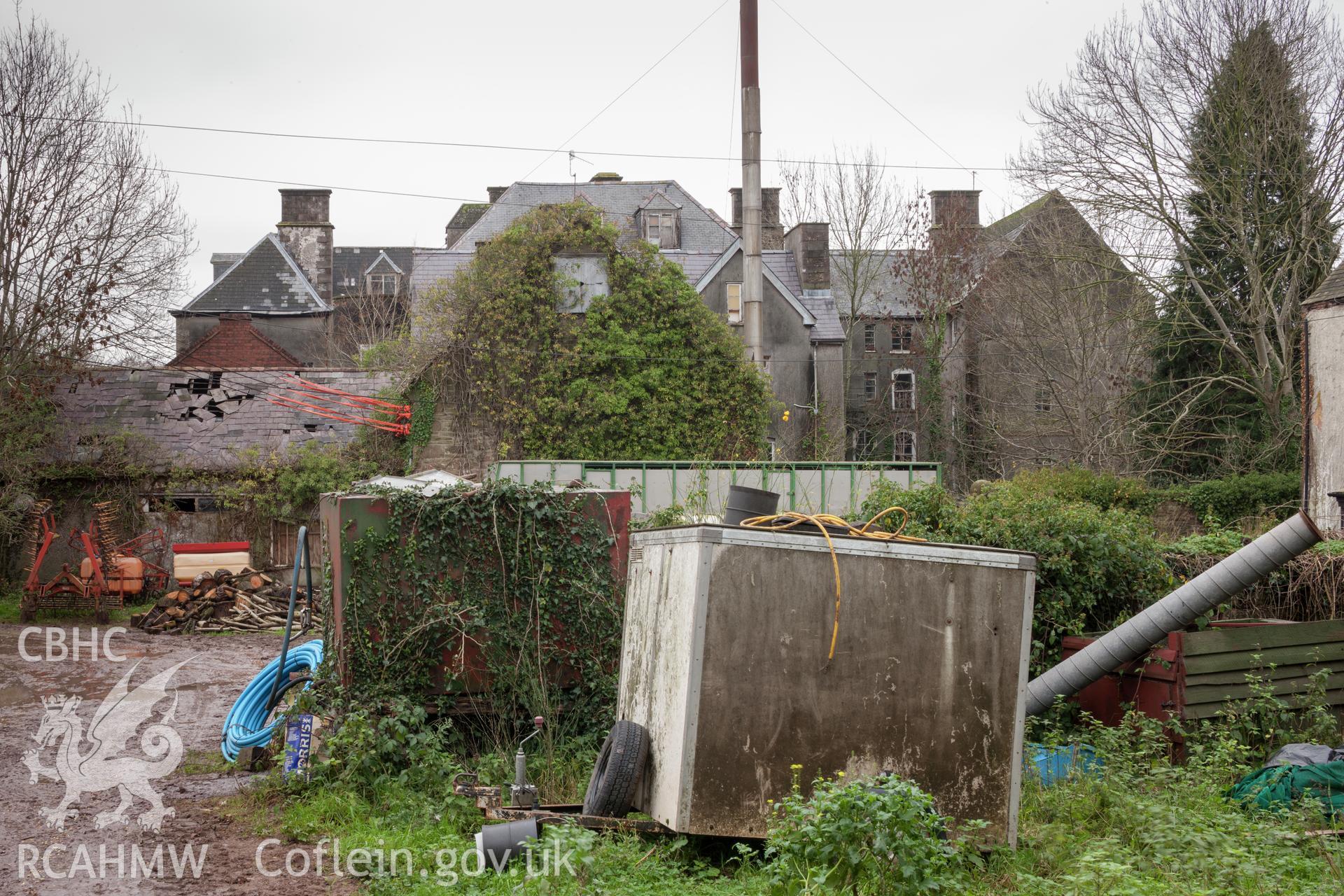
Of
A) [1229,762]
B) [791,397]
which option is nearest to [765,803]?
[1229,762]

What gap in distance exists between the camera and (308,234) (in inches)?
1699

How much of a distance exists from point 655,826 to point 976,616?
2453 millimetres

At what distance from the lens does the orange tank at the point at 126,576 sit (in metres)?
19.9

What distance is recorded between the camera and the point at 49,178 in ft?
70.5

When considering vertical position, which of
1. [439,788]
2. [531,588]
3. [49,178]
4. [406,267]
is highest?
[406,267]

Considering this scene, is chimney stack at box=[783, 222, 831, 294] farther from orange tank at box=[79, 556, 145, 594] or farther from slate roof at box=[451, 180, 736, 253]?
orange tank at box=[79, 556, 145, 594]

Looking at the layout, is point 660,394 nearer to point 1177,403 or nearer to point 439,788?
point 1177,403

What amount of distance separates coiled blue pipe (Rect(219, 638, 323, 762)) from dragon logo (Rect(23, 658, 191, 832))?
0.59 m

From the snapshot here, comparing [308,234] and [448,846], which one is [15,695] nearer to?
[448,846]

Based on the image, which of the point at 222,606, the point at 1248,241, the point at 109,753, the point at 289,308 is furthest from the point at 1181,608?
the point at 289,308

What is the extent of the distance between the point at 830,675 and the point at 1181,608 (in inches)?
186

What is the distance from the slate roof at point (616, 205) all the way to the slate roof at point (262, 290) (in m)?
6.10

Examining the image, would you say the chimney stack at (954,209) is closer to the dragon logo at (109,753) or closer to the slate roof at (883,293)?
the slate roof at (883,293)

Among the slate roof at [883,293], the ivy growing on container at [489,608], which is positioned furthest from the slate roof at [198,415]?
the slate roof at [883,293]
